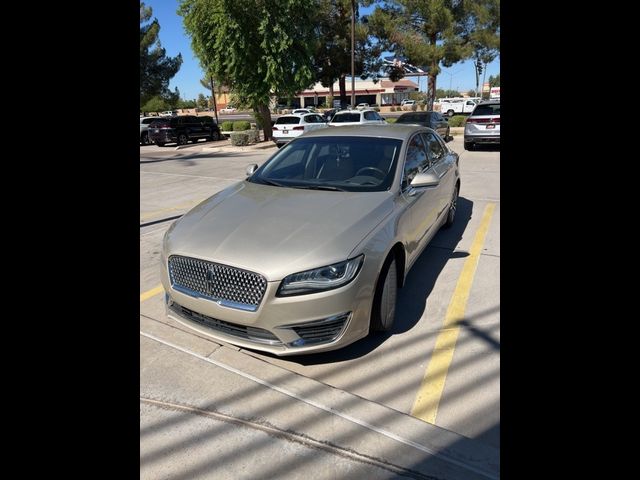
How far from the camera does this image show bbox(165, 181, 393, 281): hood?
2.91m

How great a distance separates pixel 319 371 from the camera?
3.15 metres

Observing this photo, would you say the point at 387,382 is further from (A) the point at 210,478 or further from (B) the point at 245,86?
(B) the point at 245,86

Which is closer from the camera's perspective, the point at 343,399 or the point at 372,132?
the point at 343,399

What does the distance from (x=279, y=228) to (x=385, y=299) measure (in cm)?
91

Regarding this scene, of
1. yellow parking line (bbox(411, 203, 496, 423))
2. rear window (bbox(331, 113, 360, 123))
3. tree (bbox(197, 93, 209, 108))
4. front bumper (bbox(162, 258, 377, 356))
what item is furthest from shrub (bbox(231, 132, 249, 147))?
tree (bbox(197, 93, 209, 108))

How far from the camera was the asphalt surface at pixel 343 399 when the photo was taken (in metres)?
2.32

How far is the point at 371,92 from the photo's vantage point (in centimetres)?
7369

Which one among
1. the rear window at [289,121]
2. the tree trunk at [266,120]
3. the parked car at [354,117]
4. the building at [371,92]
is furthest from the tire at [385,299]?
the building at [371,92]

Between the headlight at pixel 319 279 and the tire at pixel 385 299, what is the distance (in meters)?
0.38

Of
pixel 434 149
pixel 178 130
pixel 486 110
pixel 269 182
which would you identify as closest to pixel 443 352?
pixel 269 182

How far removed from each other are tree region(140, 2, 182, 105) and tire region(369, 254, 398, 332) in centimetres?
3967

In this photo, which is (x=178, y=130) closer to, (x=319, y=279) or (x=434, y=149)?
(x=434, y=149)

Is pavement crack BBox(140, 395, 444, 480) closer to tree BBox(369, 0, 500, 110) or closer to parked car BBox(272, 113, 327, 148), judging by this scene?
parked car BBox(272, 113, 327, 148)
